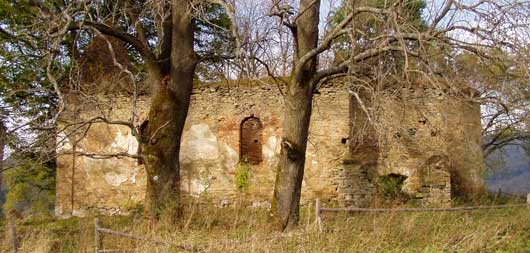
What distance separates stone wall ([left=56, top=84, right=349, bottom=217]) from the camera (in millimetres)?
14781

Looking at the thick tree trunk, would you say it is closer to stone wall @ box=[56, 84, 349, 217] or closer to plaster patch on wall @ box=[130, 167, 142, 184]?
stone wall @ box=[56, 84, 349, 217]

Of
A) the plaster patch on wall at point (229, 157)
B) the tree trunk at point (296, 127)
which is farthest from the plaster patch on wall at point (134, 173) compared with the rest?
the tree trunk at point (296, 127)

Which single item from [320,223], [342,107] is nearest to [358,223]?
[320,223]

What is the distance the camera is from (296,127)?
8617 mm

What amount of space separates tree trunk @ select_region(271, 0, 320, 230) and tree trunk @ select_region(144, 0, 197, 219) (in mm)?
2063

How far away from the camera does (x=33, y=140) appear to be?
32.4 feet

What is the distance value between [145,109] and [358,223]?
978cm

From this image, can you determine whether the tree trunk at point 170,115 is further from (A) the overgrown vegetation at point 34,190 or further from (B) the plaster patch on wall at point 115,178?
(A) the overgrown vegetation at point 34,190

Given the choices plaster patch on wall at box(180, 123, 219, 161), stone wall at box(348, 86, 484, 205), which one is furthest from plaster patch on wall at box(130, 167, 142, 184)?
stone wall at box(348, 86, 484, 205)

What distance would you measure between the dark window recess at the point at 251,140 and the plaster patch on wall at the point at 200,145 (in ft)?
2.63

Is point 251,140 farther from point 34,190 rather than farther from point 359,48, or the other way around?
point 34,190

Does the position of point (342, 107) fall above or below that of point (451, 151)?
above

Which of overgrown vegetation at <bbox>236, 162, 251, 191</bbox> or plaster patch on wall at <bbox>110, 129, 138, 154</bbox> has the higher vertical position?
plaster patch on wall at <bbox>110, 129, 138, 154</bbox>

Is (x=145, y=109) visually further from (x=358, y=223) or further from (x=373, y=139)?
(x=358, y=223)
